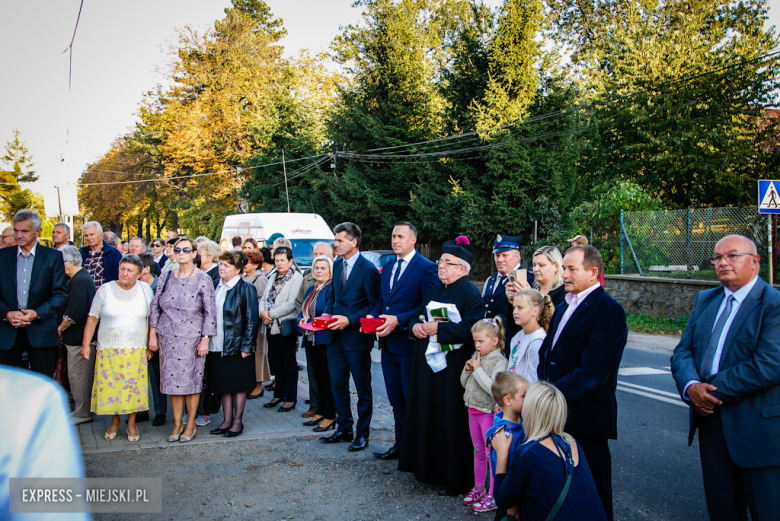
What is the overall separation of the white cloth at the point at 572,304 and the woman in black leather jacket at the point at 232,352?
372 centimetres

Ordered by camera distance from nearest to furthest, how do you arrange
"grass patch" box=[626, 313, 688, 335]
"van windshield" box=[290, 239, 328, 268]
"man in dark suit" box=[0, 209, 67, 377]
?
"man in dark suit" box=[0, 209, 67, 377]
"grass patch" box=[626, 313, 688, 335]
"van windshield" box=[290, 239, 328, 268]

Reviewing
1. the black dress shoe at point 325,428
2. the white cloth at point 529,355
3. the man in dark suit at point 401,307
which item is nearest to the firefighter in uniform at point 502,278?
the man in dark suit at point 401,307

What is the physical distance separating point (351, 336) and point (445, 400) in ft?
5.21

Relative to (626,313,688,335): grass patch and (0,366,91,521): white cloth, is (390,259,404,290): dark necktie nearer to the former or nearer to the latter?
(0,366,91,521): white cloth

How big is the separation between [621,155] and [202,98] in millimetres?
29651

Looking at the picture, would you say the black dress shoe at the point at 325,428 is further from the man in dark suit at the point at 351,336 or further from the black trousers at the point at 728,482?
the black trousers at the point at 728,482

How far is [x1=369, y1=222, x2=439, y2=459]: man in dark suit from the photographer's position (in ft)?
17.8

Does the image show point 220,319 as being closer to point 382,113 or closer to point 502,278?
point 502,278

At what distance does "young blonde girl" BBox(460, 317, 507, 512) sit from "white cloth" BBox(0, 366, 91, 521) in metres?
3.39

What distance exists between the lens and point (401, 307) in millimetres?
5496

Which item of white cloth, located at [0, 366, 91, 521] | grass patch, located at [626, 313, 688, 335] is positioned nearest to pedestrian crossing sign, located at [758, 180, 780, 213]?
grass patch, located at [626, 313, 688, 335]

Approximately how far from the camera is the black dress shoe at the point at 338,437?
236 inches

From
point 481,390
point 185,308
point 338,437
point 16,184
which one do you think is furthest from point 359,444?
point 16,184

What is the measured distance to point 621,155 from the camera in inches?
Result: 869
